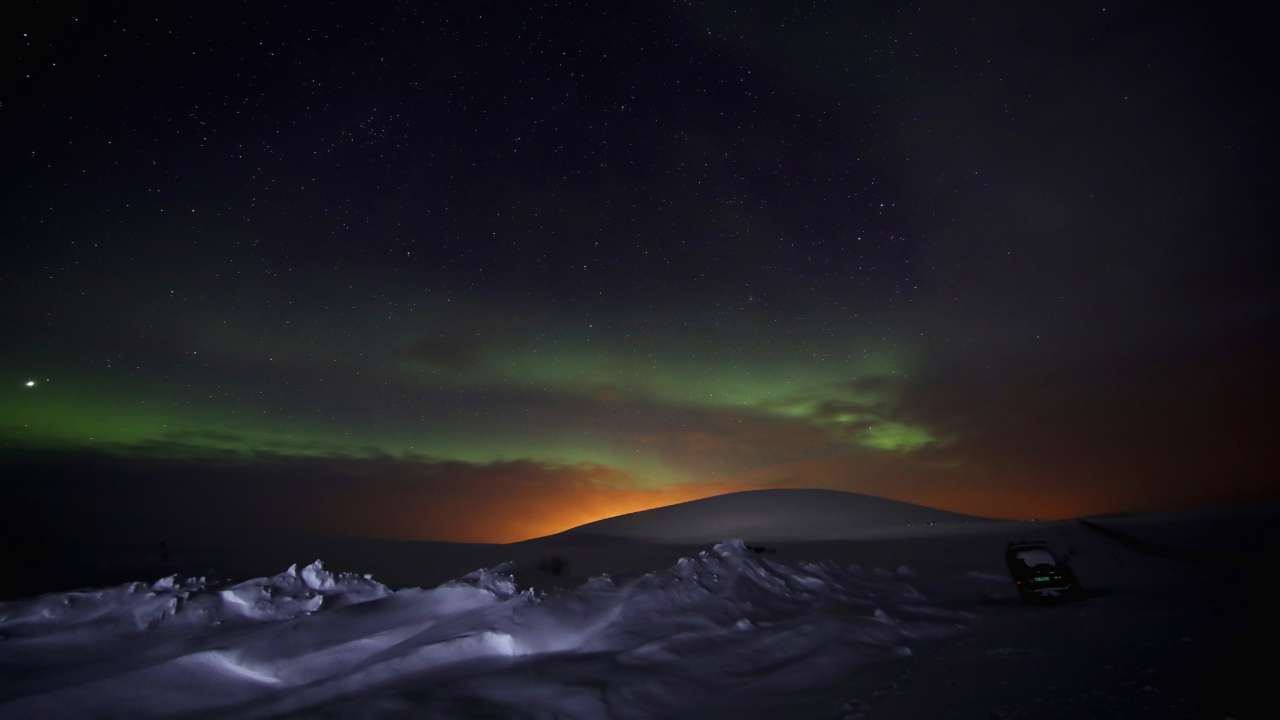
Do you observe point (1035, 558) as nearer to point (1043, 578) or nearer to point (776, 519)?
point (1043, 578)

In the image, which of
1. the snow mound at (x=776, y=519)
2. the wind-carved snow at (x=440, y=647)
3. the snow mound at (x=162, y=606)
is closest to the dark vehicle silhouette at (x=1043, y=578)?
the wind-carved snow at (x=440, y=647)

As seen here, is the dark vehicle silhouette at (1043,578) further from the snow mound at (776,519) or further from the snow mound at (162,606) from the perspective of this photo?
the snow mound at (776,519)

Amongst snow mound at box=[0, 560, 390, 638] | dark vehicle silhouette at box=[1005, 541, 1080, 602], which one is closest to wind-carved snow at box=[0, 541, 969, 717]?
snow mound at box=[0, 560, 390, 638]

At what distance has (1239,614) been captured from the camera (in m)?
11.1

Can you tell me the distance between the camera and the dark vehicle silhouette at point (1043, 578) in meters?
14.6

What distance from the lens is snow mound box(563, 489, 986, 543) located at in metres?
55.1

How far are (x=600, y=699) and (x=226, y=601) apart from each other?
8.97 metres

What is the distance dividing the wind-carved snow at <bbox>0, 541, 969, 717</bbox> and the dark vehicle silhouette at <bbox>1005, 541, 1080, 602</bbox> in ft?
7.62

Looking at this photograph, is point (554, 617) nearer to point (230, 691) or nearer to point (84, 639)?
point (230, 691)

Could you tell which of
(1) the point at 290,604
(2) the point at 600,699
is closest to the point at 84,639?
(1) the point at 290,604

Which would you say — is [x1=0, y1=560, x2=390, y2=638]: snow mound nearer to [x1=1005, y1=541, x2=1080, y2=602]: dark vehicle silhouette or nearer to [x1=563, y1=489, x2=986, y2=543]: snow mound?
[x1=1005, y1=541, x2=1080, y2=602]: dark vehicle silhouette

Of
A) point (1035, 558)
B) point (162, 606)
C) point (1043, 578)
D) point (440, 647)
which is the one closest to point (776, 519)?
point (1035, 558)

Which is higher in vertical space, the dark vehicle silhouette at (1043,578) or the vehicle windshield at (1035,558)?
the vehicle windshield at (1035,558)

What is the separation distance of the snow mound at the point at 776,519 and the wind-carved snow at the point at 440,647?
3828cm
